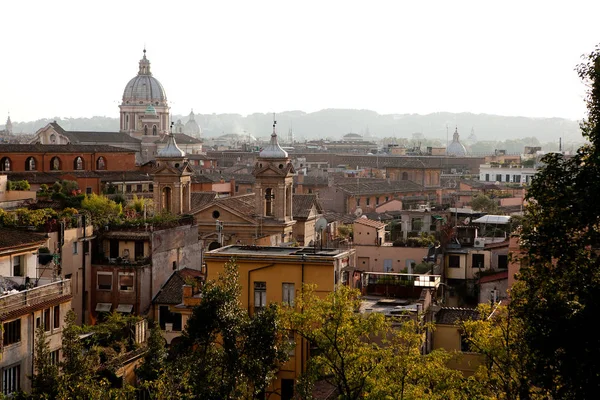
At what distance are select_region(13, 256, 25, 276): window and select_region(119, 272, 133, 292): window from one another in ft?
23.1

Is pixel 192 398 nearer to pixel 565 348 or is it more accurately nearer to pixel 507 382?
pixel 507 382

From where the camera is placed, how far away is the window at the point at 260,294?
21.8 metres

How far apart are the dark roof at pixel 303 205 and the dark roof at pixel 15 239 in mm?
21942

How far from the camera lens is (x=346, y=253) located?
75.5 ft

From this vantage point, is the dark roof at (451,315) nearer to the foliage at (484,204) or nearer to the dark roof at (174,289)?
the dark roof at (174,289)

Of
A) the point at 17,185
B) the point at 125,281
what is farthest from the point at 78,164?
the point at 125,281

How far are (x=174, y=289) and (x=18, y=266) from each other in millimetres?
6959

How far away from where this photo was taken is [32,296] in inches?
785

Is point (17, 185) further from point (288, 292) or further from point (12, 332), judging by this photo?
point (12, 332)

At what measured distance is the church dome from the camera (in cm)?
11647

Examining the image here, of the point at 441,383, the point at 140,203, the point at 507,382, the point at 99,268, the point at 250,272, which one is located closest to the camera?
the point at 507,382

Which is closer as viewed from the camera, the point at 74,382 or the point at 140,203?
the point at 74,382

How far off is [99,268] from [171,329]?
3.69m

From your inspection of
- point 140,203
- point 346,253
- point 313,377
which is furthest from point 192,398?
point 140,203
